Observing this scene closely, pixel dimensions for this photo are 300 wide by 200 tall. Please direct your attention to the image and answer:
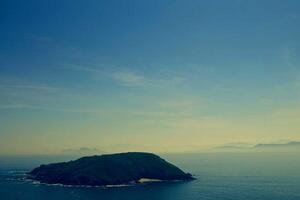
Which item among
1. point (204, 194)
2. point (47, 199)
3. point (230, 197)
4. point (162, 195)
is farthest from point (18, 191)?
point (230, 197)

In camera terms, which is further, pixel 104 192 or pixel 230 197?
pixel 104 192

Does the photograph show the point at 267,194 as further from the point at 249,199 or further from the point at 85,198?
the point at 85,198

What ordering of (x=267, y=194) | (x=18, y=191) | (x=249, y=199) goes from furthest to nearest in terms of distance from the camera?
(x=18, y=191) → (x=267, y=194) → (x=249, y=199)

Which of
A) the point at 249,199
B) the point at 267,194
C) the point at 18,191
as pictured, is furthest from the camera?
the point at 18,191

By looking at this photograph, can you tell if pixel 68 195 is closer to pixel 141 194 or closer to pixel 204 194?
pixel 141 194

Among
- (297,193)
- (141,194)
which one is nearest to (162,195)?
(141,194)

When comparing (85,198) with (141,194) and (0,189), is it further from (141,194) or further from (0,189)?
(0,189)

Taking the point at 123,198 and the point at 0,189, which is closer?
the point at 123,198

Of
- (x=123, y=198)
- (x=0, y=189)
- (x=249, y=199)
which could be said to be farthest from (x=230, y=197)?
(x=0, y=189)
